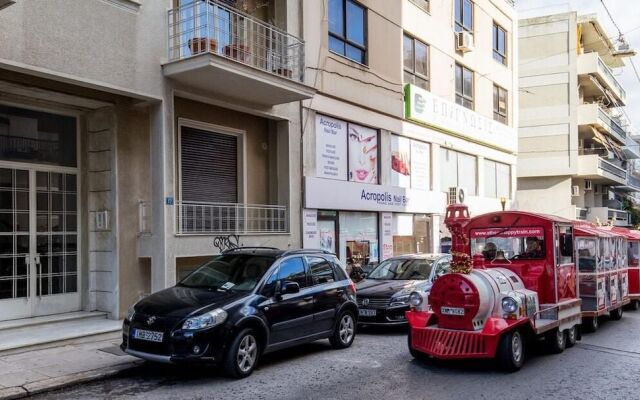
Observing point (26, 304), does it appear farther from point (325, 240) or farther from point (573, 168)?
point (573, 168)

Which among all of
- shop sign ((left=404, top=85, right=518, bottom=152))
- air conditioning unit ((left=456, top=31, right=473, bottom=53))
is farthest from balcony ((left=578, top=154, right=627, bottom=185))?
air conditioning unit ((left=456, top=31, right=473, bottom=53))

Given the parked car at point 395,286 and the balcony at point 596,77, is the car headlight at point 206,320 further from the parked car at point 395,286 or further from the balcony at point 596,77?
the balcony at point 596,77

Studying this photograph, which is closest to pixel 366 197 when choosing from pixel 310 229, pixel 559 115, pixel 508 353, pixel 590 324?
pixel 310 229

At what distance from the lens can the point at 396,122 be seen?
19.6 metres

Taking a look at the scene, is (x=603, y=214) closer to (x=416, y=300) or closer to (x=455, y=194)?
(x=455, y=194)

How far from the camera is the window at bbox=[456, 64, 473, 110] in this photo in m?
24.0

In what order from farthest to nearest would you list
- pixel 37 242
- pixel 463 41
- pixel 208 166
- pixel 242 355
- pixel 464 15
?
pixel 464 15 < pixel 463 41 < pixel 208 166 < pixel 37 242 < pixel 242 355

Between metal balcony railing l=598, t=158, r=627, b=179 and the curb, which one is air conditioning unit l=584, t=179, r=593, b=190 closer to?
metal balcony railing l=598, t=158, r=627, b=179

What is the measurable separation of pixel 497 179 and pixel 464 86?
213 inches

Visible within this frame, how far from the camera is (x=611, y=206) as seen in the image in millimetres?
47031

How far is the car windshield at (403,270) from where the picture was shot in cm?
1226

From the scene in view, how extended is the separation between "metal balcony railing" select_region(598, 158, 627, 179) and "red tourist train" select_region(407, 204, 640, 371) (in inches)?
1183

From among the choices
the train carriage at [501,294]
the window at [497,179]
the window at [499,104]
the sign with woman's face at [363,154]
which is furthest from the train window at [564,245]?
the window at [499,104]

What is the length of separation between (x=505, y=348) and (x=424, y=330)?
45.7 inches
